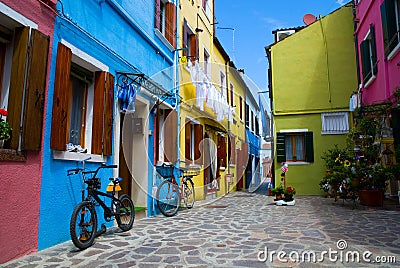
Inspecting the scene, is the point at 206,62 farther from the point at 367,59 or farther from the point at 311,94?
the point at 367,59

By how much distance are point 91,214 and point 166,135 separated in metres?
3.95

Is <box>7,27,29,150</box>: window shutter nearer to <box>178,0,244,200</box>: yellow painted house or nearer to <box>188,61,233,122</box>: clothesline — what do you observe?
<box>178,0,244,200</box>: yellow painted house

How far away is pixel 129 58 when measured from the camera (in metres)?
6.07

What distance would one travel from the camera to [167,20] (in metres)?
8.03

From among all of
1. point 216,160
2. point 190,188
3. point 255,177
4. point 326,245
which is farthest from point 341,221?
point 255,177

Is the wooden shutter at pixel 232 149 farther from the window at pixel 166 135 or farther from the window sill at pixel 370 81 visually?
the window at pixel 166 135

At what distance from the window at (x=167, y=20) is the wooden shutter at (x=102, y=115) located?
3202 mm

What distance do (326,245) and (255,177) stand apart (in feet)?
54.8

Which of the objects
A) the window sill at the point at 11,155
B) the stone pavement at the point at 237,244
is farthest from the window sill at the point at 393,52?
the window sill at the point at 11,155

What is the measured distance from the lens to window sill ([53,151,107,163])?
3998 millimetres

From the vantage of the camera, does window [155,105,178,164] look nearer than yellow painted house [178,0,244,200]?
Yes

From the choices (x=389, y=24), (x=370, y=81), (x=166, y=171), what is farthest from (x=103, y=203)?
(x=370, y=81)

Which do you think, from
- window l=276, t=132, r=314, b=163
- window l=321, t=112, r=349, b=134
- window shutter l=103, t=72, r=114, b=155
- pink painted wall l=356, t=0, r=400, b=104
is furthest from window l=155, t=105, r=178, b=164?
window l=321, t=112, r=349, b=134

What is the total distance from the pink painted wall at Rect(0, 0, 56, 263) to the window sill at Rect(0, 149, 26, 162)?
46 millimetres
